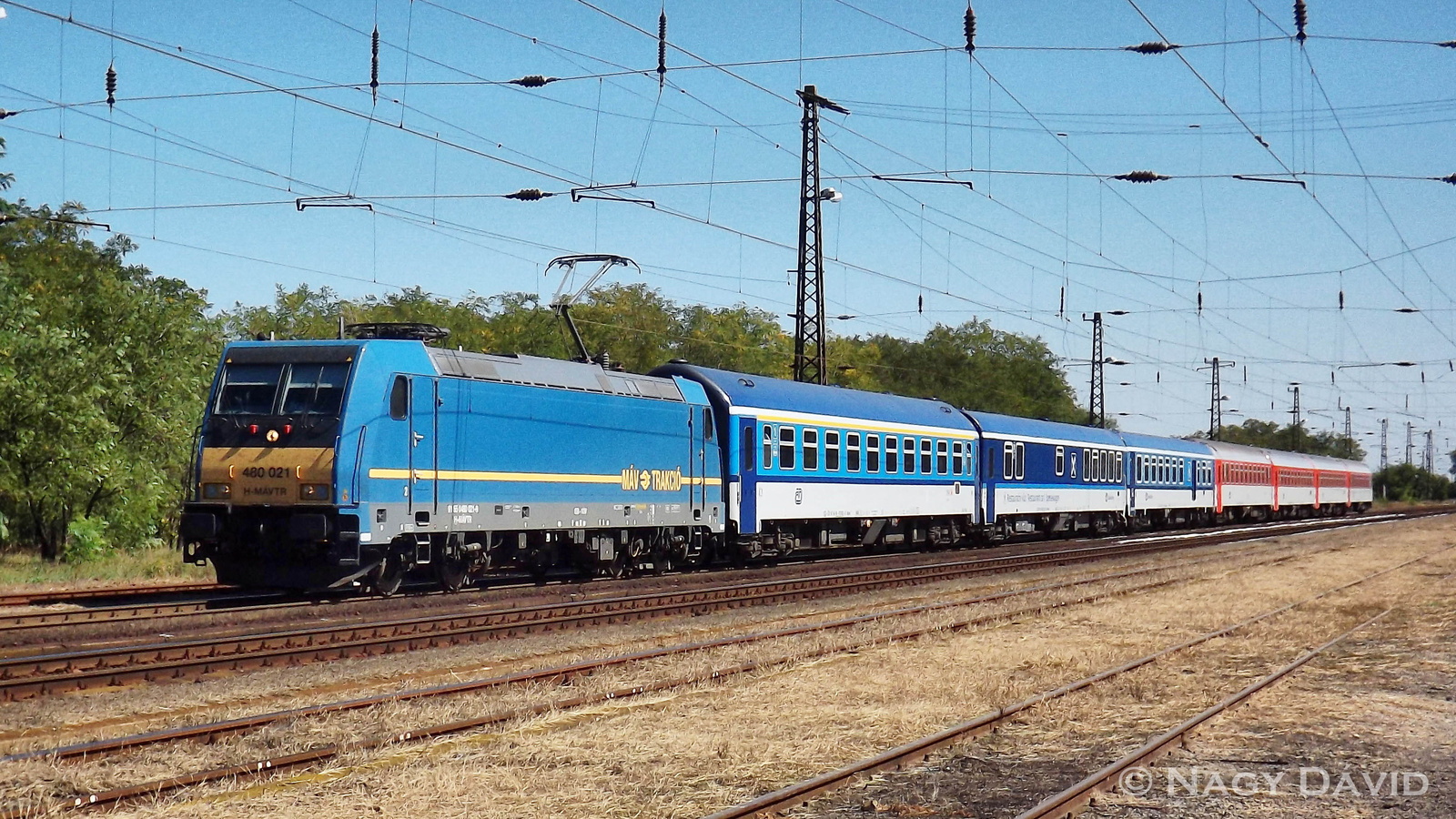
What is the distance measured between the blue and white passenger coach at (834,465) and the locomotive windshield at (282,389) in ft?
33.1

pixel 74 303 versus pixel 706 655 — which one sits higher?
pixel 74 303

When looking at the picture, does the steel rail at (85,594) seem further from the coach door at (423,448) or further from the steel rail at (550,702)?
the steel rail at (550,702)

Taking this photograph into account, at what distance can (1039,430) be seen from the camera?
42.1m

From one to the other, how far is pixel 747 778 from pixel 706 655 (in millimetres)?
6151

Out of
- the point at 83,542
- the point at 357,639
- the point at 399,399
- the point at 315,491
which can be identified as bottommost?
the point at 357,639

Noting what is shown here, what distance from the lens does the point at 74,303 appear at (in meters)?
35.8

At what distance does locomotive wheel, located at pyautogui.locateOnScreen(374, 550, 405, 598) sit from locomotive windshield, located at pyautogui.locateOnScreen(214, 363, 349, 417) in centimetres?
263

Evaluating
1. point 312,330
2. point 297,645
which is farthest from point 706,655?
point 312,330

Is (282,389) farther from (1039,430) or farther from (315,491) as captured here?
(1039,430)

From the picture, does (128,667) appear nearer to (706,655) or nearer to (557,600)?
(706,655)

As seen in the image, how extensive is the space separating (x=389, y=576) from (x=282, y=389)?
3.28 m

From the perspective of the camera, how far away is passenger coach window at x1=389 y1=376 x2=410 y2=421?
18.9 metres

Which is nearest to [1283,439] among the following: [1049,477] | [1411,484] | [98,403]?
[1411,484]

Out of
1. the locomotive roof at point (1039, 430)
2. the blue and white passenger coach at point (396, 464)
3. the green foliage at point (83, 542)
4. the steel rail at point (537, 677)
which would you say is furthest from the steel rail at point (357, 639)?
the green foliage at point (83, 542)
